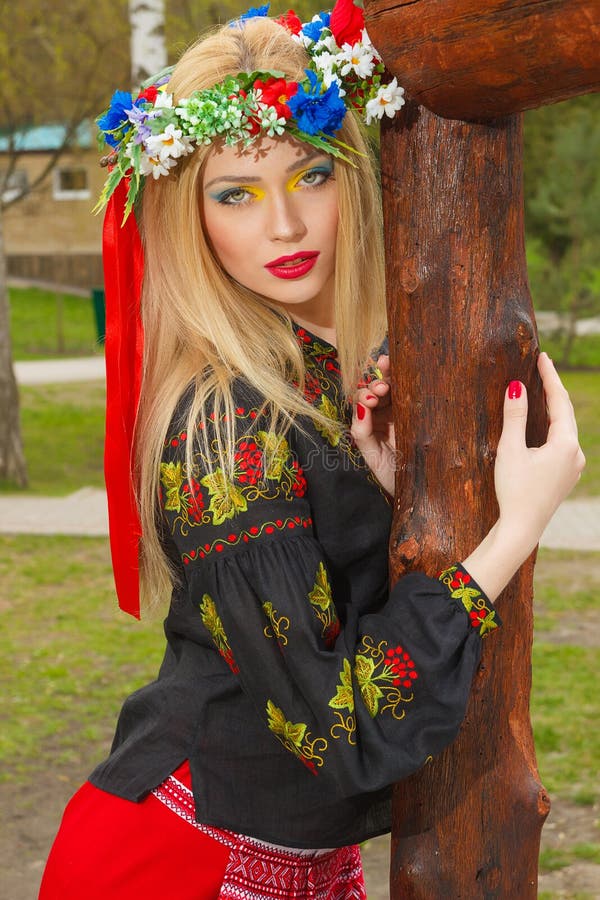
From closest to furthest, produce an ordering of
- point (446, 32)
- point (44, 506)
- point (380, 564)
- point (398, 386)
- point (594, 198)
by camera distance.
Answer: point (446, 32) < point (398, 386) < point (380, 564) < point (44, 506) < point (594, 198)

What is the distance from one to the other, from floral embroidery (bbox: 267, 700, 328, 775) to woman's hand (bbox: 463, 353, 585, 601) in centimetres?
34

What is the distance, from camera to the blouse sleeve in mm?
1682

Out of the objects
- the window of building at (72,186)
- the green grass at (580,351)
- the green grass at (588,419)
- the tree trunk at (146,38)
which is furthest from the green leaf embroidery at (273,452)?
the window of building at (72,186)

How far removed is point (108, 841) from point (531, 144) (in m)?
17.3

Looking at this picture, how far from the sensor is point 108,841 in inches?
78.6

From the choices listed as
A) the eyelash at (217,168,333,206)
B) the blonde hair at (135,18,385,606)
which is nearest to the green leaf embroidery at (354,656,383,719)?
the blonde hair at (135,18,385,606)

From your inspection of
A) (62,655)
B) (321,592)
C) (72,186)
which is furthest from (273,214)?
(72,186)

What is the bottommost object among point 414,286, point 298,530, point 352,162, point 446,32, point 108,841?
point 108,841

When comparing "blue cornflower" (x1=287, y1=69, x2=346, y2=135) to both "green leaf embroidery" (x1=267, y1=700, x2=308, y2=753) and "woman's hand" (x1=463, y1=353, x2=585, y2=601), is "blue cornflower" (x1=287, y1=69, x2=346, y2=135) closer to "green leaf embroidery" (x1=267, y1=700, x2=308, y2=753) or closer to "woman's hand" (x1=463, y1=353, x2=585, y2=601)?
"woman's hand" (x1=463, y1=353, x2=585, y2=601)

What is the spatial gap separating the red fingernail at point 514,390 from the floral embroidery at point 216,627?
1.84 ft

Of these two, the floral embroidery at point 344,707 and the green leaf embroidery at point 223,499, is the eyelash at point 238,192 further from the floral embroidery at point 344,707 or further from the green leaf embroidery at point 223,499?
the floral embroidery at point 344,707

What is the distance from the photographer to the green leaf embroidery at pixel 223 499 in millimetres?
1757

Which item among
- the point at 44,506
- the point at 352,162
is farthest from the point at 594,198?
the point at 352,162

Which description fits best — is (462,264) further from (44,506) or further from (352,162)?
(44,506)
